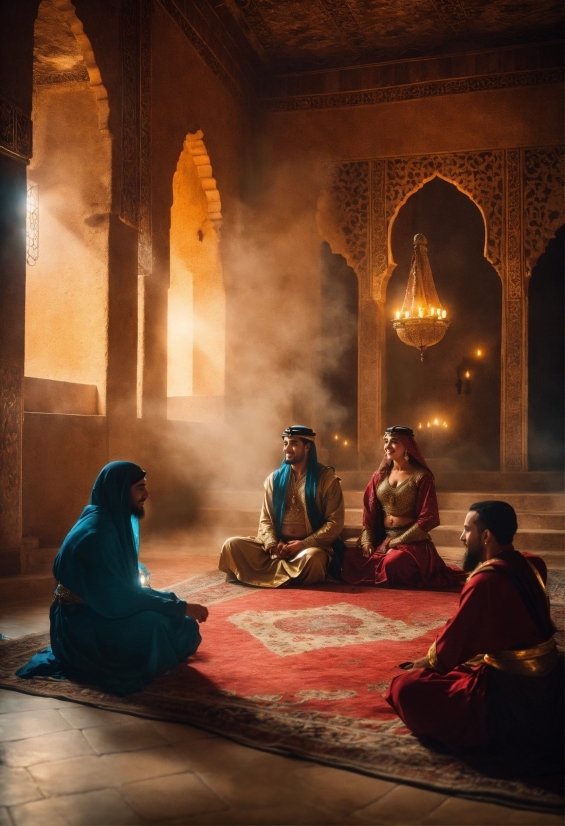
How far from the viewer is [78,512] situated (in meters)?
5.93

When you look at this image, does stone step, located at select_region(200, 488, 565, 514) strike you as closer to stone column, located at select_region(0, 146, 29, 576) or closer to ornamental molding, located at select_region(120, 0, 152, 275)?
ornamental molding, located at select_region(120, 0, 152, 275)

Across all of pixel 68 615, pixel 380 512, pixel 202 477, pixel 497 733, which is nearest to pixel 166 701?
pixel 68 615

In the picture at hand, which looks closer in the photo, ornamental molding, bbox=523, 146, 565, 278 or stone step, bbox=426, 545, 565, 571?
stone step, bbox=426, 545, 565, 571

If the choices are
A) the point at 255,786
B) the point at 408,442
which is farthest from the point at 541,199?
the point at 255,786

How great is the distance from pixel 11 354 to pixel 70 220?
1835 millimetres

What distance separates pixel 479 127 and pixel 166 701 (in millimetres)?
7568

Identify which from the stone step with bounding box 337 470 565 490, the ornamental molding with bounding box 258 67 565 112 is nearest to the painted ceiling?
the ornamental molding with bounding box 258 67 565 112

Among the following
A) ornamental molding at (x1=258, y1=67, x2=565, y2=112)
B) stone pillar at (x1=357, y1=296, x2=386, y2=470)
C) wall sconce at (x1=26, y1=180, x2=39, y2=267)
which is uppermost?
ornamental molding at (x1=258, y1=67, x2=565, y2=112)

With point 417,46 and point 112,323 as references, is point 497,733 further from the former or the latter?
point 417,46

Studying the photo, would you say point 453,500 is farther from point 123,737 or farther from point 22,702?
point 123,737

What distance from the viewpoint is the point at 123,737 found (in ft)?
8.11

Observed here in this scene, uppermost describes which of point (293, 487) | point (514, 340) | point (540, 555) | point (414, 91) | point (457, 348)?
point (414, 91)

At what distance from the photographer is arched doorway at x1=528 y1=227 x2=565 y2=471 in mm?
11312

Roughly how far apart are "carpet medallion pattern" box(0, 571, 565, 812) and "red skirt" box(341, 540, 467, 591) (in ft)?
1.52
